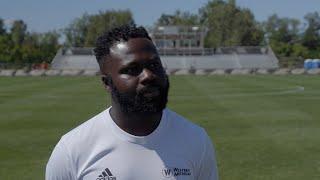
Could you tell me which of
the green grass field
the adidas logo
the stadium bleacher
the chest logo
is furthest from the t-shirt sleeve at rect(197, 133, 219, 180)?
the stadium bleacher

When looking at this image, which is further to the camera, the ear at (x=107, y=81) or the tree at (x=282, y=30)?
the tree at (x=282, y=30)

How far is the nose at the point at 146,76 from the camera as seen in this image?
286cm

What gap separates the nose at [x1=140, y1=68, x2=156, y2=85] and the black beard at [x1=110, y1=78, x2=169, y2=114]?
6 centimetres

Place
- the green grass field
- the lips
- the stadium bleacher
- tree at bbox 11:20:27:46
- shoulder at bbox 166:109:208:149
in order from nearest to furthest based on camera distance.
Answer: the lips, shoulder at bbox 166:109:208:149, the green grass field, the stadium bleacher, tree at bbox 11:20:27:46

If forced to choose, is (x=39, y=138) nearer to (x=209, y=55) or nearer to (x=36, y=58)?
(x=209, y=55)

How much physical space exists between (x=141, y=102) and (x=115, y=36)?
14.1 inches

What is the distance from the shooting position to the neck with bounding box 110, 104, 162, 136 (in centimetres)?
301

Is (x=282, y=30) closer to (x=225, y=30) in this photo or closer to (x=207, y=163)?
(x=225, y=30)

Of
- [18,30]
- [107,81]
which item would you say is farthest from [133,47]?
[18,30]

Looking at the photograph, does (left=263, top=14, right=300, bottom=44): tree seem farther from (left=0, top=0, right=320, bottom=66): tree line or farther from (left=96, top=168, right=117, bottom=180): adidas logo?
(left=96, top=168, right=117, bottom=180): adidas logo

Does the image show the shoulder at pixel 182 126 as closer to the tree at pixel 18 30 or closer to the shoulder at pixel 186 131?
the shoulder at pixel 186 131

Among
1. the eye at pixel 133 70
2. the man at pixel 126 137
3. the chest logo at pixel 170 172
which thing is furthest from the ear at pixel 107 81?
the chest logo at pixel 170 172

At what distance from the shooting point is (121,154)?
305 centimetres

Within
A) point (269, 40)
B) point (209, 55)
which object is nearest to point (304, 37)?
point (269, 40)
